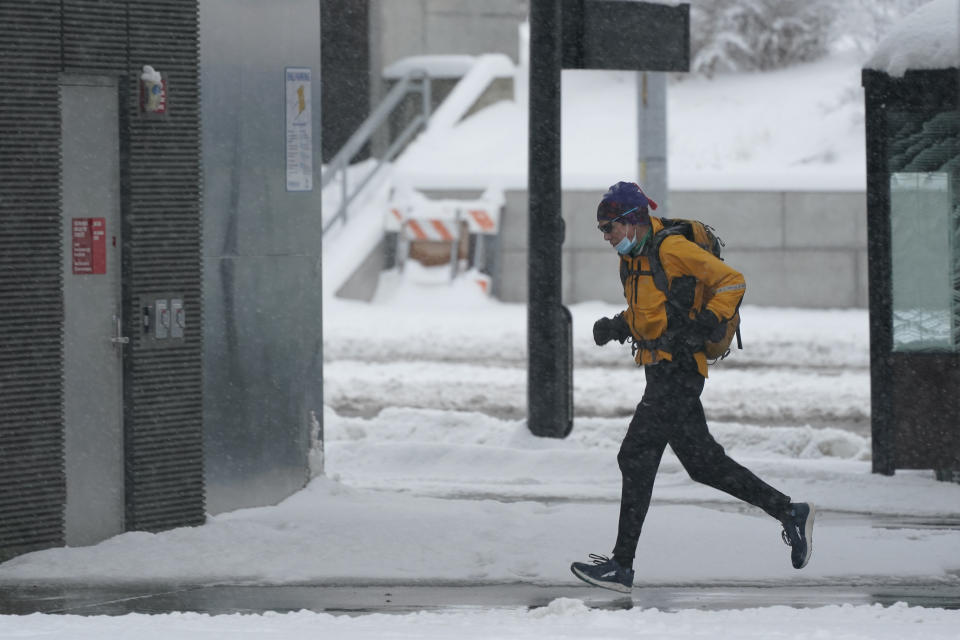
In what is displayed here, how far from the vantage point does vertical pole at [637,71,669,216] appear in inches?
561

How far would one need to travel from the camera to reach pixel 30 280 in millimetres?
7125

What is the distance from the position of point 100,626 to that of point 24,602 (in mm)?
1033

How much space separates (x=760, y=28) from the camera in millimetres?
26172

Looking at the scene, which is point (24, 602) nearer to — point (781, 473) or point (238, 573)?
point (238, 573)

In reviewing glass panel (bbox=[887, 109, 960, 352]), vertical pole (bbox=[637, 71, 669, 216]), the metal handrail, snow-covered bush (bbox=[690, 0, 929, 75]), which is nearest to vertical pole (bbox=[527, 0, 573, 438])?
glass panel (bbox=[887, 109, 960, 352])

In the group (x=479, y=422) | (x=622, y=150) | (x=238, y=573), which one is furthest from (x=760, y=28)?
(x=238, y=573)

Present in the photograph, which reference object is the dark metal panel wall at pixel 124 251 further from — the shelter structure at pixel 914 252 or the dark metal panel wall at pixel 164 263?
the shelter structure at pixel 914 252

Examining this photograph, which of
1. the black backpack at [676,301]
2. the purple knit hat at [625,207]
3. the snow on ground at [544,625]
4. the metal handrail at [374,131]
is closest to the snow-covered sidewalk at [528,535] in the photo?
the snow on ground at [544,625]

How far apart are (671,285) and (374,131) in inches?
692

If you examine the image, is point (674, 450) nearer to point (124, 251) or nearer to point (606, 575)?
point (606, 575)

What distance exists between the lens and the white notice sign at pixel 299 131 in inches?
328

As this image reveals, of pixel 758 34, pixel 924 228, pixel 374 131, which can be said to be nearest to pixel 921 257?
pixel 924 228

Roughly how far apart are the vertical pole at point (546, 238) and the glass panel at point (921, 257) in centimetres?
215

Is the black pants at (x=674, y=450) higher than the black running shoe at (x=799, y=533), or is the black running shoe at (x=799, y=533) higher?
the black pants at (x=674, y=450)
